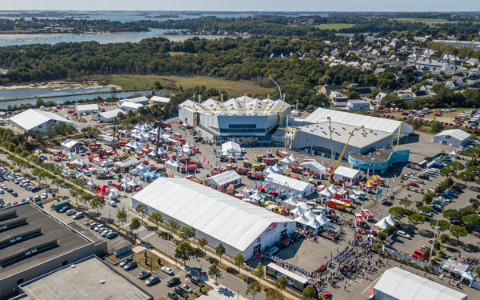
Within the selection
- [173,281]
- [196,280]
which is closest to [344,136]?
[196,280]

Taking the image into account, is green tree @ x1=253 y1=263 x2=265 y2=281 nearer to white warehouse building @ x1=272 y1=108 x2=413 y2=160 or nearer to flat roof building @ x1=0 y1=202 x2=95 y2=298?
flat roof building @ x1=0 y1=202 x2=95 y2=298

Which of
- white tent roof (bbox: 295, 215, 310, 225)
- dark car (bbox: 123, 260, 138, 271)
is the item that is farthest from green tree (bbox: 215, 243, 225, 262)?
white tent roof (bbox: 295, 215, 310, 225)

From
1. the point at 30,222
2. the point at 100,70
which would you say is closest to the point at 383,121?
the point at 30,222

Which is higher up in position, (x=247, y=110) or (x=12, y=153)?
(x=247, y=110)

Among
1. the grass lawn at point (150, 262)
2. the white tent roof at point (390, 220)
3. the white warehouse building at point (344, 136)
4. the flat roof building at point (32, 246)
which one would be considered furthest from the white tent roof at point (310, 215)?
the white warehouse building at point (344, 136)

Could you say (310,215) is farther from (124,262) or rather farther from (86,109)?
(86,109)

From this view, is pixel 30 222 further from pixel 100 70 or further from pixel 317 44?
pixel 317 44

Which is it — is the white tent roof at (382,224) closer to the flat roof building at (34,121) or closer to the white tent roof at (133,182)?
the white tent roof at (133,182)
